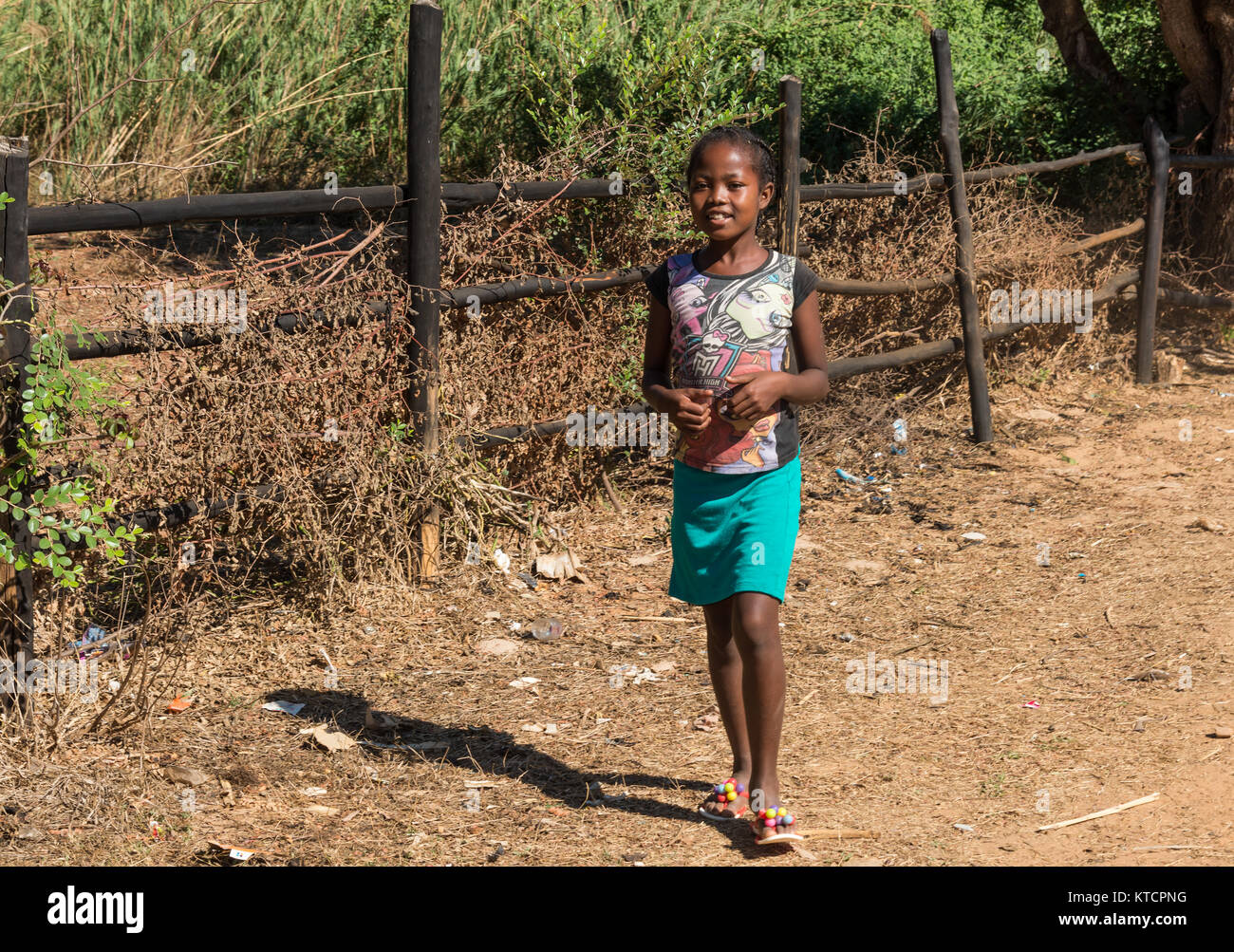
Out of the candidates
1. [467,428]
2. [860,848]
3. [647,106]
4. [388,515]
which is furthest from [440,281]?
[860,848]

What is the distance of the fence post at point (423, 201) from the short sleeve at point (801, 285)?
181cm

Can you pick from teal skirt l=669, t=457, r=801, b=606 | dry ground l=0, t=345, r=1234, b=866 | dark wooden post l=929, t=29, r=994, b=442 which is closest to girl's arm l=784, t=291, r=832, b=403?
teal skirt l=669, t=457, r=801, b=606

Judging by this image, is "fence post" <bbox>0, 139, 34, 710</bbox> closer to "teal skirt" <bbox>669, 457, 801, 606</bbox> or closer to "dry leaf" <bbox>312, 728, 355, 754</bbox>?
"dry leaf" <bbox>312, 728, 355, 754</bbox>

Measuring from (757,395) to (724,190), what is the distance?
50cm

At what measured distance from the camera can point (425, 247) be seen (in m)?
4.57

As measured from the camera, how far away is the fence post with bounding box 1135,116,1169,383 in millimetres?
7867

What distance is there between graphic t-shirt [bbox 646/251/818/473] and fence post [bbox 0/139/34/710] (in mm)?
1709

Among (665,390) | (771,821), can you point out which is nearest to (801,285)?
(665,390)

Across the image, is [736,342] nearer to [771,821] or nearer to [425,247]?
[771,821]

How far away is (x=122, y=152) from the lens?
30.5 ft

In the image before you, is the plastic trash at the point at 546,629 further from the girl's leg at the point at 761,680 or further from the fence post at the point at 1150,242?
the fence post at the point at 1150,242

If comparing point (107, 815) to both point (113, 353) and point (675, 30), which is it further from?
point (675, 30)

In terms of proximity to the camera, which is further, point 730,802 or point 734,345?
point 730,802

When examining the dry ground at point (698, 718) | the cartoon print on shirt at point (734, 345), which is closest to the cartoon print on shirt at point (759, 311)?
the cartoon print on shirt at point (734, 345)
